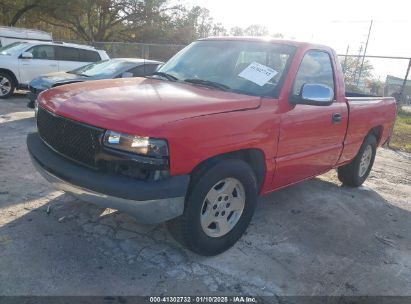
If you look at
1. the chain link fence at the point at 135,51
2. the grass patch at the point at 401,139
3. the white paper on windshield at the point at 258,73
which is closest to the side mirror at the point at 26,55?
the chain link fence at the point at 135,51

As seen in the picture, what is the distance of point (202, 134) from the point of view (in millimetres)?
2934

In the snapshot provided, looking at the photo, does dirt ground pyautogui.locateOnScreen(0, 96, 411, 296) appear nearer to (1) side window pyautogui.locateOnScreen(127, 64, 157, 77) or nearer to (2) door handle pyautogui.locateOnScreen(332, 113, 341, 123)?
(2) door handle pyautogui.locateOnScreen(332, 113, 341, 123)

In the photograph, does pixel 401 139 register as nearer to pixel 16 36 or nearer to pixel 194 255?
pixel 194 255

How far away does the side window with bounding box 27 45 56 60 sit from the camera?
11562 millimetres

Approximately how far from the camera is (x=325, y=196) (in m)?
5.28

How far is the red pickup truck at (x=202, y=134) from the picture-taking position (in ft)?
9.19

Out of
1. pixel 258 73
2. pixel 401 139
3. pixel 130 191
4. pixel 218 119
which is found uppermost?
pixel 258 73

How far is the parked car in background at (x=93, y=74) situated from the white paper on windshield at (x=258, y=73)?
4818mm

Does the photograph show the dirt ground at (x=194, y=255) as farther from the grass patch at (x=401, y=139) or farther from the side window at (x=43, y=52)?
the side window at (x=43, y=52)

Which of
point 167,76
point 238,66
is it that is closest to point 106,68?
point 167,76

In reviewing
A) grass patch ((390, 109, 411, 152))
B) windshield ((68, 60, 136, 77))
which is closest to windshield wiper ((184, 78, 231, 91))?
windshield ((68, 60, 136, 77))

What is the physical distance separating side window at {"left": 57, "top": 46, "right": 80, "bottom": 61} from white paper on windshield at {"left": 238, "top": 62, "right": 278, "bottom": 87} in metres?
9.65

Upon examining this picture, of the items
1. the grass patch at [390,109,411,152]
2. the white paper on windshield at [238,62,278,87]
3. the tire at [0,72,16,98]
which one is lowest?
the grass patch at [390,109,411,152]

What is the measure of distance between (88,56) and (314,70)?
968 cm
